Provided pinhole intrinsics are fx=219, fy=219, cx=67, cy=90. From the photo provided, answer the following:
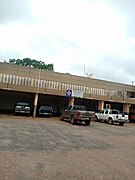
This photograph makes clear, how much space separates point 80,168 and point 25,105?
20671mm

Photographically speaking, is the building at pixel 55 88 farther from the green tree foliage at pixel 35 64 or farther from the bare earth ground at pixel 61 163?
the green tree foliage at pixel 35 64

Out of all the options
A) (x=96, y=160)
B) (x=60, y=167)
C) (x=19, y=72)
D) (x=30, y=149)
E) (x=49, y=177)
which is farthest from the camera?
(x=19, y=72)

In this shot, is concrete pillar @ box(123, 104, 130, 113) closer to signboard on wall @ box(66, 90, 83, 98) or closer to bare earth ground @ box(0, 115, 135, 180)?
signboard on wall @ box(66, 90, 83, 98)

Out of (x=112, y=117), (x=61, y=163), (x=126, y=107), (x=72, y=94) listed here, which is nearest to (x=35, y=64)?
(x=126, y=107)

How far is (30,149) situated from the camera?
8508 mm

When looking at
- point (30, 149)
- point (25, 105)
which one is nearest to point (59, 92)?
point (25, 105)

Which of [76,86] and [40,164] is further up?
[76,86]

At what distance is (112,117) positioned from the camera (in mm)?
24797

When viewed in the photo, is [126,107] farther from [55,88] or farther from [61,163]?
[61,163]

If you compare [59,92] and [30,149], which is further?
[59,92]

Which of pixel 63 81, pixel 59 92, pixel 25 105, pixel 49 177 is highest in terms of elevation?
pixel 63 81

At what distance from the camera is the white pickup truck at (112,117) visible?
24234 mm

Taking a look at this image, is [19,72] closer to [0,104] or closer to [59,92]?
[0,104]

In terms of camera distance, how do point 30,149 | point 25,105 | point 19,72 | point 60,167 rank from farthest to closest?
point 19,72 < point 25,105 < point 30,149 < point 60,167
